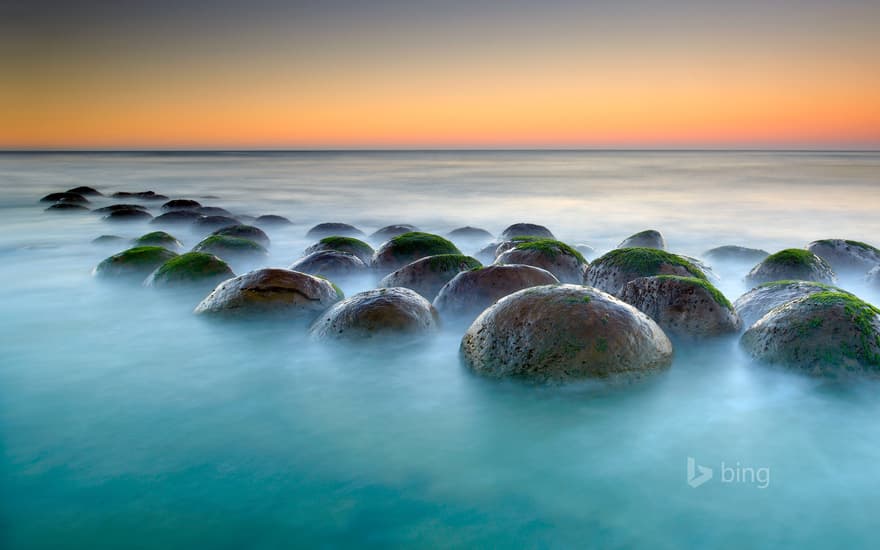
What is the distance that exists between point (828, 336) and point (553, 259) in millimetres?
2986

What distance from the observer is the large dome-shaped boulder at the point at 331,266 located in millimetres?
7512

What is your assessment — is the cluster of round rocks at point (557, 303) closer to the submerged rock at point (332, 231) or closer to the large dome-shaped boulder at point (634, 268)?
the large dome-shaped boulder at point (634, 268)

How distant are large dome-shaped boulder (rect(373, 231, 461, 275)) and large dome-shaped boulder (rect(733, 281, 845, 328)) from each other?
3387mm

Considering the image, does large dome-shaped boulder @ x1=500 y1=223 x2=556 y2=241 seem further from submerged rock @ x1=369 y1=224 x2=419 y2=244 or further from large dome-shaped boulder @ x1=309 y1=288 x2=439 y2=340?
large dome-shaped boulder @ x1=309 y1=288 x2=439 y2=340


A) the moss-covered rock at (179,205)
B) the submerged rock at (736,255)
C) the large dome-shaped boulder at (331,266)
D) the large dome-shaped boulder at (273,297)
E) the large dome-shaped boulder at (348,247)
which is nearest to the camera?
the large dome-shaped boulder at (273,297)

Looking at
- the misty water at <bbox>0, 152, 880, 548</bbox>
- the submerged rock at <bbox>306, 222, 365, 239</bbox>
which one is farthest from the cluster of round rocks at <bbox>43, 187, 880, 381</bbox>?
the submerged rock at <bbox>306, 222, 365, 239</bbox>

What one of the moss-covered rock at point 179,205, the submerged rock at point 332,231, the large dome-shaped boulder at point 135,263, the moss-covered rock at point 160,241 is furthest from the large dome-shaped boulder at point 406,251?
the moss-covered rock at point 179,205

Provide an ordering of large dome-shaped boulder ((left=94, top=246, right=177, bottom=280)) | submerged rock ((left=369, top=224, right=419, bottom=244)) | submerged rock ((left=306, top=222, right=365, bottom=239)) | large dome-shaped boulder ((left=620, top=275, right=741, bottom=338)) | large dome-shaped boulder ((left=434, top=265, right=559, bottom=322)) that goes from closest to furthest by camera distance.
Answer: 1. large dome-shaped boulder ((left=620, top=275, right=741, bottom=338))
2. large dome-shaped boulder ((left=434, top=265, right=559, bottom=322))
3. large dome-shaped boulder ((left=94, top=246, right=177, bottom=280))
4. submerged rock ((left=369, top=224, right=419, bottom=244))
5. submerged rock ((left=306, top=222, right=365, bottom=239))

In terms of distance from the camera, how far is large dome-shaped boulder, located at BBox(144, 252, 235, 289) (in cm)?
695

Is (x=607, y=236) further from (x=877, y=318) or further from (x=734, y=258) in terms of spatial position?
(x=877, y=318)

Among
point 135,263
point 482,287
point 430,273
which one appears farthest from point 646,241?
point 135,263

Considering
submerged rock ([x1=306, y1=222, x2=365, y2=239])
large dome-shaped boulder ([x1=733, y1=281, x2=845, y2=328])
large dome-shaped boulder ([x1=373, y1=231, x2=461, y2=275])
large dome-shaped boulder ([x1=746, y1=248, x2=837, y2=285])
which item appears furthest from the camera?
submerged rock ([x1=306, y1=222, x2=365, y2=239])

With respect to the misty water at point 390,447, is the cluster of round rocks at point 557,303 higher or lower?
higher

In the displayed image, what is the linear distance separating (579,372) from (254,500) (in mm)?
2111
